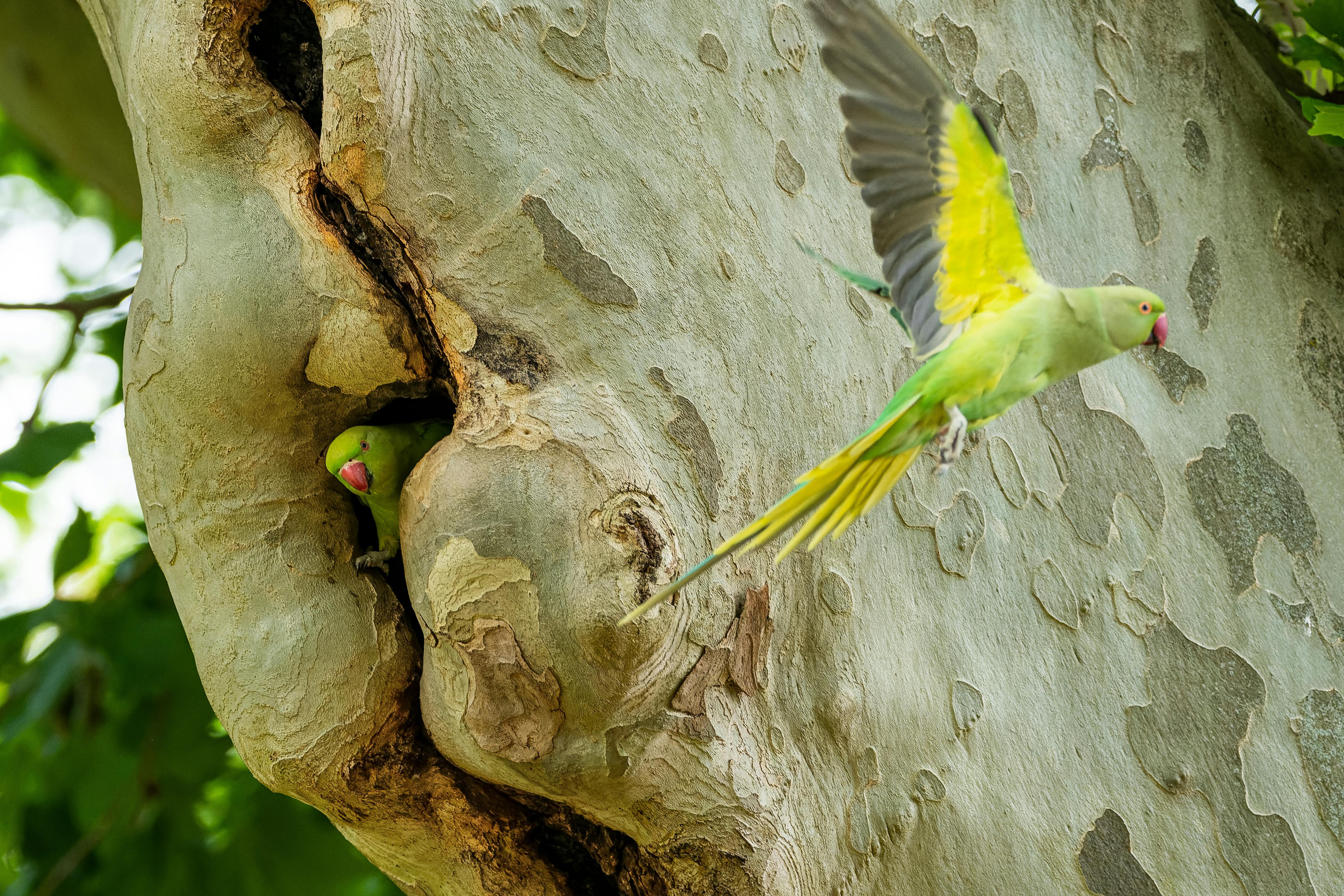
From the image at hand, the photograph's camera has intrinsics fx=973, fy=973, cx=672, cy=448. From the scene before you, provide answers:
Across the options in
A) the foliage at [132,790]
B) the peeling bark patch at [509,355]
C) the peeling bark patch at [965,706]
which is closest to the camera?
the peeling bark patch at [509,355]

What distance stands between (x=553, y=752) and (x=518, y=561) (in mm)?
306

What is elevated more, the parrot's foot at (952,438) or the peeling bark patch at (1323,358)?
the peeling bark patch at (1323,358)

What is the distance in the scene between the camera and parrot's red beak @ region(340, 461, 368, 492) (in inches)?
66.2

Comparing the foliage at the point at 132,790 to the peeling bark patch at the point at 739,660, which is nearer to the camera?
the peeling bark patch at the point at 739,660

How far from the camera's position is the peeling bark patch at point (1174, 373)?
1878mm

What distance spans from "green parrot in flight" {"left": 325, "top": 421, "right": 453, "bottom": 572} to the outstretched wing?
2.94 feet

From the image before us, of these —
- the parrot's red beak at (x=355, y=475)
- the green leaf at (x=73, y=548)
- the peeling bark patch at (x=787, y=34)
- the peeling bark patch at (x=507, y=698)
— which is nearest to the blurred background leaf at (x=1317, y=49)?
the peeling bark patch at (x=787, y=34)

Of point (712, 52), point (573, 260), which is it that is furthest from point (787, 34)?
point (573, 260)

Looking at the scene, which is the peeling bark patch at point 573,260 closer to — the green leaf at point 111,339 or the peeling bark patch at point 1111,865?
the peeling bark patch at point 1111,865

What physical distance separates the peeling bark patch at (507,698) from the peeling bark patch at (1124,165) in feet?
4.75

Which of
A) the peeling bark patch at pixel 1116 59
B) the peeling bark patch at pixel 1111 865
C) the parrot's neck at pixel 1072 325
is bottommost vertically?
the peeling bark patch at pixel 1111 865

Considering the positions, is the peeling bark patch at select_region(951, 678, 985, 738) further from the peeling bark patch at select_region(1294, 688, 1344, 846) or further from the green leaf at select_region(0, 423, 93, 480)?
the green leaf at select_region(0, 423, 93, 480)

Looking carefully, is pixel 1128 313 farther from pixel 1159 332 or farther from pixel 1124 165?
pixel 1124 165

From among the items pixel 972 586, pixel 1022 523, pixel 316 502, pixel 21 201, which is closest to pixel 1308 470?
pixel 1022 523
